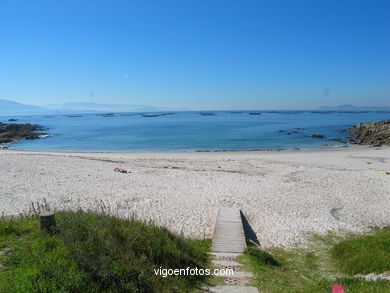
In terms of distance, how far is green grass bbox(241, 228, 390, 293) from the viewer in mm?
4832

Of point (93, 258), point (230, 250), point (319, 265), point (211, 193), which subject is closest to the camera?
point (93, 258)

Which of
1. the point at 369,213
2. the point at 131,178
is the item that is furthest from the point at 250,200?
the point at 131,178

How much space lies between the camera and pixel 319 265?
23.5 feet

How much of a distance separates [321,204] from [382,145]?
2998cm

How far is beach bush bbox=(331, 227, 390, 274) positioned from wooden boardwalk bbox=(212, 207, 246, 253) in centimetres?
271

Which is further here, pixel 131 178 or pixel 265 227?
pixel 131 178

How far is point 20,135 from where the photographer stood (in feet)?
159

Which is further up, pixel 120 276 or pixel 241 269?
pixel 120 276

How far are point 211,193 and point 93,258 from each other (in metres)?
10.2

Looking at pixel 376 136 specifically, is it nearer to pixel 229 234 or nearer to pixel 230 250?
pixel 229 234

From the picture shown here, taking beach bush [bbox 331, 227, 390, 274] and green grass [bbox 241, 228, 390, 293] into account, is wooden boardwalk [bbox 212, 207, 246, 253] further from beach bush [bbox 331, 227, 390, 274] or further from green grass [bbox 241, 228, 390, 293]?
beach bush [bbox 331, 227, 390, 274]

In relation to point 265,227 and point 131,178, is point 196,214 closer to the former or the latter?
point 265,227

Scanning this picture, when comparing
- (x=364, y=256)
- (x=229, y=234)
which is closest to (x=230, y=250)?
(x=229, y=234)

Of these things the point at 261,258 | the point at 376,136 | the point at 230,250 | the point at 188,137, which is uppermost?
the point at 376,136
